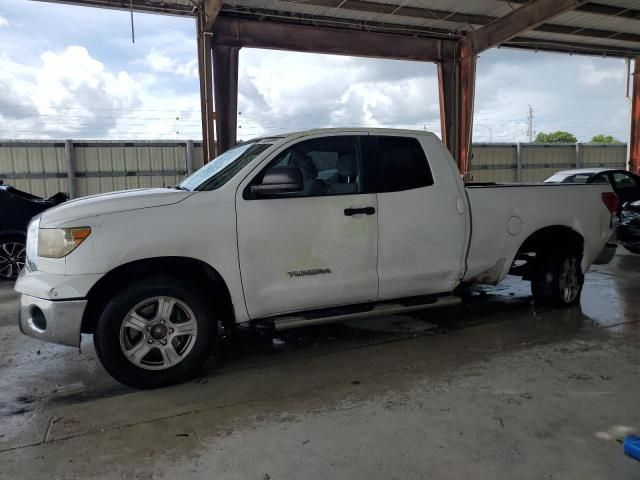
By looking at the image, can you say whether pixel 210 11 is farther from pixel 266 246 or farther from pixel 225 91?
pixel 266 246

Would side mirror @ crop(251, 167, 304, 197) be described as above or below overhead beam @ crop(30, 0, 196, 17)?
below

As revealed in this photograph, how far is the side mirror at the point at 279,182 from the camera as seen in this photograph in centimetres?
376

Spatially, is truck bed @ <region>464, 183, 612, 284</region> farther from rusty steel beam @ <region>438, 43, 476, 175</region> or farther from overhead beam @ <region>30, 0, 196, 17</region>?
rusty steel beam @ <region>438, 43, 476, 175</region>

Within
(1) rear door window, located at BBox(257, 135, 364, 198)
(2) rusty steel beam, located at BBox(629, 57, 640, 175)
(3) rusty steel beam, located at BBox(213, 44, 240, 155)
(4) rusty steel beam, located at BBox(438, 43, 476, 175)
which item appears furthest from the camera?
(2) rusty steel beam, located at BBox(629, 57, 640, 175)

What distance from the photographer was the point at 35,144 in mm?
14664

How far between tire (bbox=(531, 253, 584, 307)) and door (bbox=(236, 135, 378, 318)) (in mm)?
2385

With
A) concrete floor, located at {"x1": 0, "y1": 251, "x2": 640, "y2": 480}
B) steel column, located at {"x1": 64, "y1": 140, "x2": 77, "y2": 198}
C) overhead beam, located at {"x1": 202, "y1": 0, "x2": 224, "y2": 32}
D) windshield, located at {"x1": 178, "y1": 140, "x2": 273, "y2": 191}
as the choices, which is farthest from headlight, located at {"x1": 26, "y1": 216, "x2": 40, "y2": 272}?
steel column, located at {"x1": 64, "y1": 140, "x2": 77, "y2": 198}

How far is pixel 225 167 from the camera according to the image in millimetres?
4219

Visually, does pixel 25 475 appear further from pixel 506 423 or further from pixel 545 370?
pixel 545 370

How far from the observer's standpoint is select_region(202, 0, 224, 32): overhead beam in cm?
1021

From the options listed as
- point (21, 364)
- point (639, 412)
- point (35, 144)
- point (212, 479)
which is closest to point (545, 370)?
point (639, 412)

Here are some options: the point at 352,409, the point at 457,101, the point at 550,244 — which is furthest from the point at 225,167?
the point at 457,101

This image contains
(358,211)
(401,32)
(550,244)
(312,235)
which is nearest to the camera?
(312,235)

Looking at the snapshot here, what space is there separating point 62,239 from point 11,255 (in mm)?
5720
